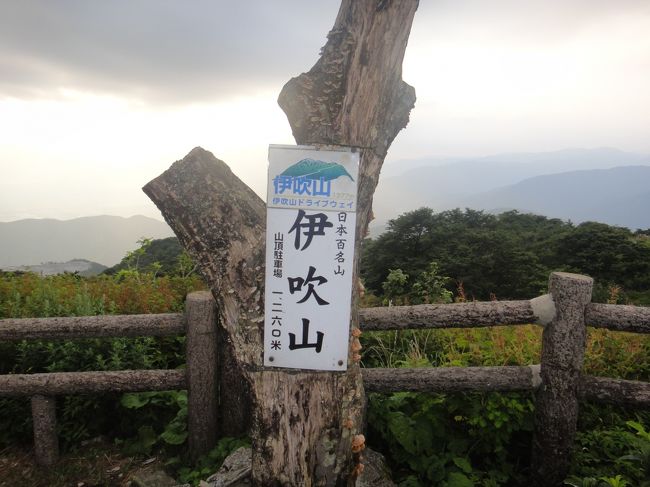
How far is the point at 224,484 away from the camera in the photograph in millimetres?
2764

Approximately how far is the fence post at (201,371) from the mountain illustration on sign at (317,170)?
1.67m

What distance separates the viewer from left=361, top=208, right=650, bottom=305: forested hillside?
18.5 metres

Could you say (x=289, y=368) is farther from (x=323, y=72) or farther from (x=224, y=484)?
(x=323, y=72)

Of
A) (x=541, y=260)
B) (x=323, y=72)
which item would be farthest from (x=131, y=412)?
(x=541, y=260)

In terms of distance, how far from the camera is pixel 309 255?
210 cm

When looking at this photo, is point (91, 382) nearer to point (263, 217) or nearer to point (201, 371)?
point (201, 371)

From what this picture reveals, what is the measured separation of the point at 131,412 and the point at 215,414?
2.97ft

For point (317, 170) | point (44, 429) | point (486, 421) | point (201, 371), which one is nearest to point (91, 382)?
point (44, 429)

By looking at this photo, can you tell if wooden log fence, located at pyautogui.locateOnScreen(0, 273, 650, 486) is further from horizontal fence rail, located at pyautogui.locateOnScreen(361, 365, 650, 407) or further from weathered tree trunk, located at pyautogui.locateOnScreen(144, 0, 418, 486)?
weathered tree trunk, located at pyautogui.locateOnScreen(144, 0, 418, 486)

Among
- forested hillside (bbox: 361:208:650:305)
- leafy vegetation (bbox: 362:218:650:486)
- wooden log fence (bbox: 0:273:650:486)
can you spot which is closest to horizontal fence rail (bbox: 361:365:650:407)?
wooden log fence (bbox: 0:273:650:486)

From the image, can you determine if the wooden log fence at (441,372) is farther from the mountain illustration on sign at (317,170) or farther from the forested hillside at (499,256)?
the forested hillside at (499,256)

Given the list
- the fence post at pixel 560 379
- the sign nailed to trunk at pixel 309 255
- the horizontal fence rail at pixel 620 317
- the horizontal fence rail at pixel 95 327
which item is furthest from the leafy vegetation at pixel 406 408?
the sign nailed to trunk at pixel 309 255

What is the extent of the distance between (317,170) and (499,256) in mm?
18450

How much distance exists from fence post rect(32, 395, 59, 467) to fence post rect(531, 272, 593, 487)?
3.86 metres
